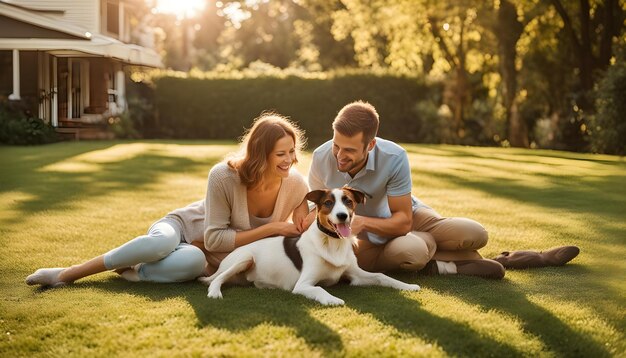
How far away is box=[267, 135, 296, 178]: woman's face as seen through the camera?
5.82 metres

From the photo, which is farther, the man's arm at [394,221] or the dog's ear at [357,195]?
the man's arm at [394,221]

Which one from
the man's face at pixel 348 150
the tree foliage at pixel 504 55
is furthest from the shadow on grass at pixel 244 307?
the tree foliage at pixel 504 55

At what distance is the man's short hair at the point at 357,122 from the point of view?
5.65 m

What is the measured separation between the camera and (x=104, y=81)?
2900cm

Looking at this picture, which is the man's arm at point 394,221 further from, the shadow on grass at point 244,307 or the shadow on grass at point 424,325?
the shadow on grass at point 244,307

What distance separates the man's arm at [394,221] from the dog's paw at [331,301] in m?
0.86

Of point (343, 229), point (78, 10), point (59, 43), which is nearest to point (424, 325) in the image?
point (343, 229)

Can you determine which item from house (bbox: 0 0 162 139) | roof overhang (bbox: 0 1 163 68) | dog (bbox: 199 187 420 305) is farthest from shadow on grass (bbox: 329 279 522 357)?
roof overhang (bbox: 0 1 163 68)

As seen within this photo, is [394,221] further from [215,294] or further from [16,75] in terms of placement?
[16,75]

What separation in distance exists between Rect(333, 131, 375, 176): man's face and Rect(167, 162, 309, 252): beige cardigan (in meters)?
0.51

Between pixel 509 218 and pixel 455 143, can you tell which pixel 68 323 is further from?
pixel 455 143

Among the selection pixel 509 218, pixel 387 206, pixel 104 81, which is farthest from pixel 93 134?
pixel 387 206

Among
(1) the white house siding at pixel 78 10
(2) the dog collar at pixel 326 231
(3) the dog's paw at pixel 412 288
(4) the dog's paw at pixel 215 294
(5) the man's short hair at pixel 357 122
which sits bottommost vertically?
(4) the dog's paw at pixel 215 294

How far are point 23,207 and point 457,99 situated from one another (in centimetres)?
2249
